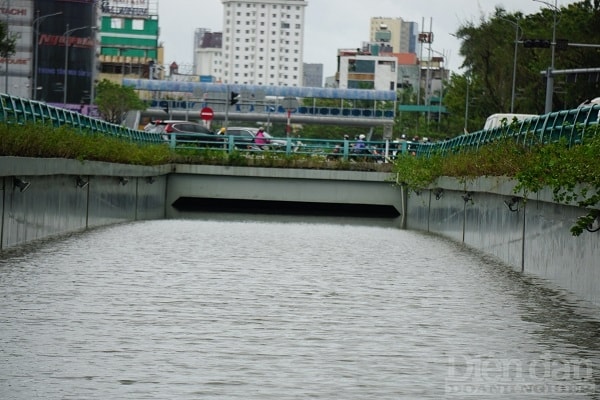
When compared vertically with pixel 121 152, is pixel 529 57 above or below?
above

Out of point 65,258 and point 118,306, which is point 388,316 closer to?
point 118,306

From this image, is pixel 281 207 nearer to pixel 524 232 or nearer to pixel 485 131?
pixel 485 131

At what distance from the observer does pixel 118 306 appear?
14.6 meters

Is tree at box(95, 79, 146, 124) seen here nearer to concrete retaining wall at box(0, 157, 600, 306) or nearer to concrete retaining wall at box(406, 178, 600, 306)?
concrete retaining wall at box(0, 157, 600, 306)

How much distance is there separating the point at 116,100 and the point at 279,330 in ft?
414

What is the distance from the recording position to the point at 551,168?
61.5 feet

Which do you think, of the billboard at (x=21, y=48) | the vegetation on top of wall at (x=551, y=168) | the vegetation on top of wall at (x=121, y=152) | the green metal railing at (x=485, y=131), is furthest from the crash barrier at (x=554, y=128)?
the billboard at (x=21, y=48)

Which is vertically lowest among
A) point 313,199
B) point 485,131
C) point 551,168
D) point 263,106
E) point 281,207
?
point 281,207

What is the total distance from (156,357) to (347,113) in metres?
146

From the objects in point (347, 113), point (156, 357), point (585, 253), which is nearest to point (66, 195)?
point (585, 253)

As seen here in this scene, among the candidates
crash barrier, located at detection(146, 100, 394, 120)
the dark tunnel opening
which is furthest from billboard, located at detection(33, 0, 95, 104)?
the dark tunnel opening

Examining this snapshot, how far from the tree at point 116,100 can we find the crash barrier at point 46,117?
8905 cm

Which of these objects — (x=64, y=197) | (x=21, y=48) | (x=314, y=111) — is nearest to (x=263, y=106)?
(x=314, y=111)

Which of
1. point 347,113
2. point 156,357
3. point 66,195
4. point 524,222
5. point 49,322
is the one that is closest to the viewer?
point 156,357
